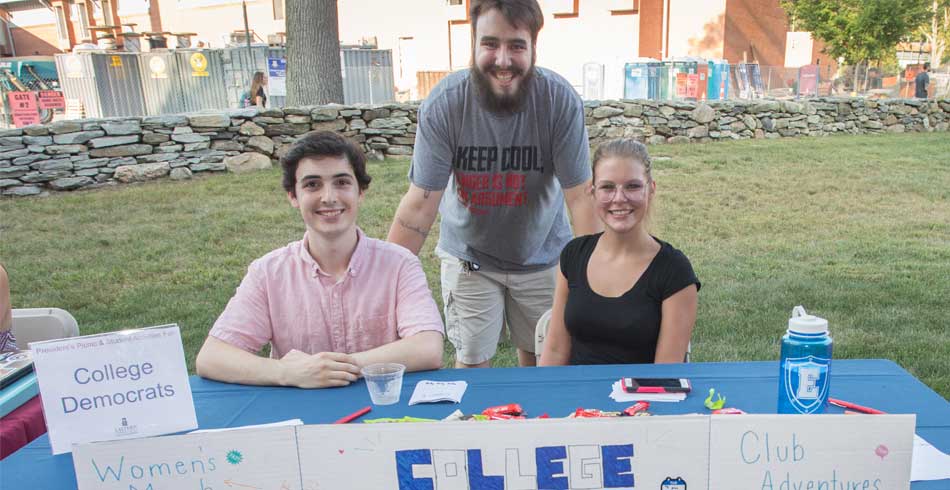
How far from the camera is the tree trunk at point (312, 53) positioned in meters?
8.89

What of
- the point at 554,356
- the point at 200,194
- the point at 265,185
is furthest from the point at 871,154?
the point at 554,356

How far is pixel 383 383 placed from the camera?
1.70 meters

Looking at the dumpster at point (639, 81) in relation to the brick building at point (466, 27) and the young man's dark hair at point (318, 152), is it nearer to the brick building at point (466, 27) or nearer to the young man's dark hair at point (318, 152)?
the brick building at point (466, 27)

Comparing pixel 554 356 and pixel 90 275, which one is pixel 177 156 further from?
pixel 554 356

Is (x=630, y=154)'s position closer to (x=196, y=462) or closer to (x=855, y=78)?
(x=196, y=462)

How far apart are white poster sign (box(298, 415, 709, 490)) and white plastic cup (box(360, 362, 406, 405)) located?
0.44 metres

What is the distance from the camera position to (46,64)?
66.1 ft

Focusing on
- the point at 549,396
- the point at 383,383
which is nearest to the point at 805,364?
the point at 549,396

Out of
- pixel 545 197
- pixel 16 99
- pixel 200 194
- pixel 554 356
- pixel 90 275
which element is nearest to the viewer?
pixel 554 356

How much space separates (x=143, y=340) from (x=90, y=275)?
4114 mm

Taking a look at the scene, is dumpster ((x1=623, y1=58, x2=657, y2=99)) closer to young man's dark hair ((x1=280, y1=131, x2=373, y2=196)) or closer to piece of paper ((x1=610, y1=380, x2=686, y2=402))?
young man's dark hair ((x1=280, y1=131, x2=373, y2=196))

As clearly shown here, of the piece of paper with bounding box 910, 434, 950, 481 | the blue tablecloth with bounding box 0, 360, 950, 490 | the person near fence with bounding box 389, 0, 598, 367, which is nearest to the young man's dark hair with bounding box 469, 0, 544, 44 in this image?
the person near fence with bounding box 389, 0, 598, 367

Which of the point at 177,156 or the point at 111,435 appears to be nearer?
the point at 111,435

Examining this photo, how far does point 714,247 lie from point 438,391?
447cm
